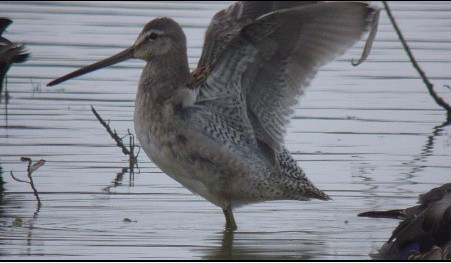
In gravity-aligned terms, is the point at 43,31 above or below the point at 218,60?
below

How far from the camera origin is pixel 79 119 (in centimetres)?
1105

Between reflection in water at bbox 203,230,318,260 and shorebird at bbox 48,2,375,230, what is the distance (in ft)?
0.88

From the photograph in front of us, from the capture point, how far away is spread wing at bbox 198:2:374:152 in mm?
7535

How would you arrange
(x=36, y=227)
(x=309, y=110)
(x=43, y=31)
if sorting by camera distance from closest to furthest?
(x=36, y=227) → (x=309, y=110) → (x=43, y=31)

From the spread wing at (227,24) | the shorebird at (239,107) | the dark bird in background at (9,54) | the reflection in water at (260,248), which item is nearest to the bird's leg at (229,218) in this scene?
the shorebird at (239,107)

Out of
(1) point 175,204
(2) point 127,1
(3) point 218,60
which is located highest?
(3) point 218,60

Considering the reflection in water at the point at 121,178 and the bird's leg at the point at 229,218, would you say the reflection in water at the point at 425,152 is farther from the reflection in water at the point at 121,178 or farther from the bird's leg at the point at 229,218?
the reflection in water at the point at 121,178

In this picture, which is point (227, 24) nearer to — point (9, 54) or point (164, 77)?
point (164, 77)

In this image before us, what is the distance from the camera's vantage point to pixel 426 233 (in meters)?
6.79

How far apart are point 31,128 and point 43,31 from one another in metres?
5.11

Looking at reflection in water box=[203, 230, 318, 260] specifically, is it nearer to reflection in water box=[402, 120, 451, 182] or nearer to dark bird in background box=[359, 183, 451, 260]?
dark bird in background box=[359, 183, 451, 260]

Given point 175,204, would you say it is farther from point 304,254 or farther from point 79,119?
point 79,119

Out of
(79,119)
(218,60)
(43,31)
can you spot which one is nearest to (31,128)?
(79,119)

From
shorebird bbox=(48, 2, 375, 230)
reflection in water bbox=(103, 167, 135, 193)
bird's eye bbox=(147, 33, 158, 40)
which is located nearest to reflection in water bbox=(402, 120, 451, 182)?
shorebird bbox=(48, 2, 375, 230)
